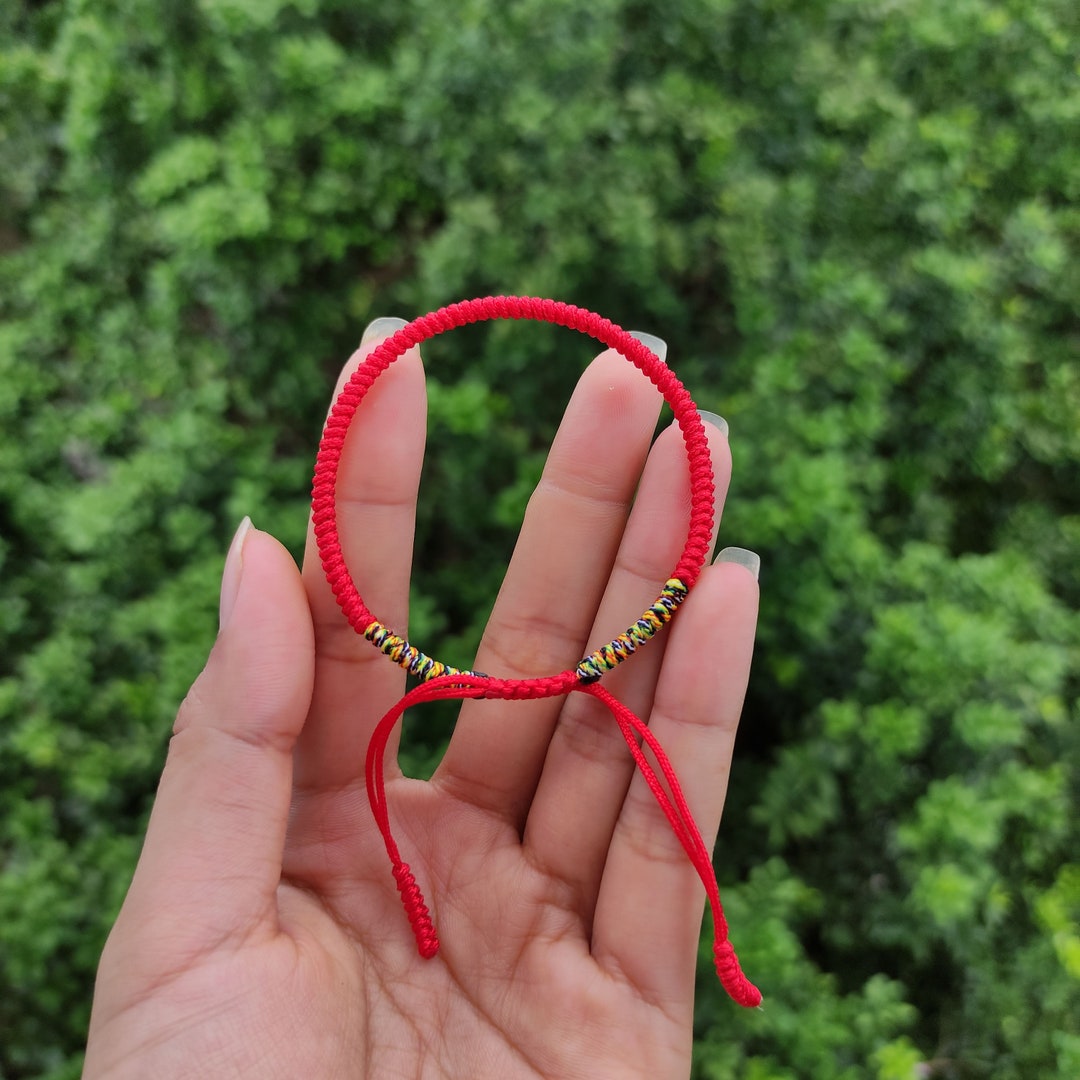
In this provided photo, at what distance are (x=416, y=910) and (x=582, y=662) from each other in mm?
693

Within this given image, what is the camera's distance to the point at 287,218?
3.13 m

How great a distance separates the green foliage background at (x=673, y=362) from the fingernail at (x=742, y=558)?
0.51 m

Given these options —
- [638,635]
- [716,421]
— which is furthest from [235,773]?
[716,421]

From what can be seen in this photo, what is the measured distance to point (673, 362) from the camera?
11.1 ft

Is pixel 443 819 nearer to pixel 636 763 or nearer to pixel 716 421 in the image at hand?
pixel 636 763

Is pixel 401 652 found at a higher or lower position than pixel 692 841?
higher

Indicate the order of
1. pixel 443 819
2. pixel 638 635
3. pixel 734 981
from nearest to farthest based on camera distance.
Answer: pixel 734 981, pixel 638 635, pixel 443 819

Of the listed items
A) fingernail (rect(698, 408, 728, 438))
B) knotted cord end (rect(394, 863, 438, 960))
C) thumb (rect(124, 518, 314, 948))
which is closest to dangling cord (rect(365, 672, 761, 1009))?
knotted cord end (rect(394, 863, 438, 960))

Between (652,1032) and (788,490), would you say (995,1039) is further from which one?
(788,490)

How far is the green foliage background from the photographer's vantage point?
109 inches

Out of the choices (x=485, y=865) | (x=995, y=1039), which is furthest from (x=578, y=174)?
(x=995, y=1039)

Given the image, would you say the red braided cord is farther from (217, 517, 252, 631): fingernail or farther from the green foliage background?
the green foliage background

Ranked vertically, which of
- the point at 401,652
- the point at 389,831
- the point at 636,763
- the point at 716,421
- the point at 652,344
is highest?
the point at 652,344

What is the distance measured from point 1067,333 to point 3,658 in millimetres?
3919
